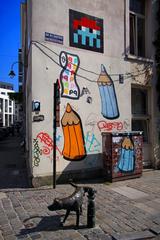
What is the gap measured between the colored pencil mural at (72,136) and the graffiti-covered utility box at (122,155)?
29.9 inches

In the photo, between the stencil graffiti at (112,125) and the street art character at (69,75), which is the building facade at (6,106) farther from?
the street art character at (69,75)

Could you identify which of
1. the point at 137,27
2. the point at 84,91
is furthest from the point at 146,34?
the point at 84,91

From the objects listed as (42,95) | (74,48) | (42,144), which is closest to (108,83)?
(74,48)

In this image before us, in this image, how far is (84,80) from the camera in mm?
8703

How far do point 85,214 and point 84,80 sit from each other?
14.3 feet

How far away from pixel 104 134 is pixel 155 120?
2884 mm

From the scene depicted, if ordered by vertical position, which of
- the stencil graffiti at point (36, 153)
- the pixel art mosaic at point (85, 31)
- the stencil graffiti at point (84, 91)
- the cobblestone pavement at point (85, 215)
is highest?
the pixel art mosaic at point (85, 31)

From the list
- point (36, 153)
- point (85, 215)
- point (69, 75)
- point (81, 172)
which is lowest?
point (85, 215)

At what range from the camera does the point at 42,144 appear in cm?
786

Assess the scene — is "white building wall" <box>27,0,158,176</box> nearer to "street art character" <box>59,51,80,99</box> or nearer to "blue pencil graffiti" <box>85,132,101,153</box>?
"blue pencil graffiti" <box>85,132,101,153</box>

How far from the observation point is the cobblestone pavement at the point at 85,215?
186 inches

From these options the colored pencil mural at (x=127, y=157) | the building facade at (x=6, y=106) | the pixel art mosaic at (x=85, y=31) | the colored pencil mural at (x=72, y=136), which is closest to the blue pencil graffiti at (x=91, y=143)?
the colored pencil mural at (x=72, y=136)

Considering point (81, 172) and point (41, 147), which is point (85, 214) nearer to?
point (41, 147)

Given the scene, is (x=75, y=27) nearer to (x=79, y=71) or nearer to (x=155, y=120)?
(x=79, y=71)
